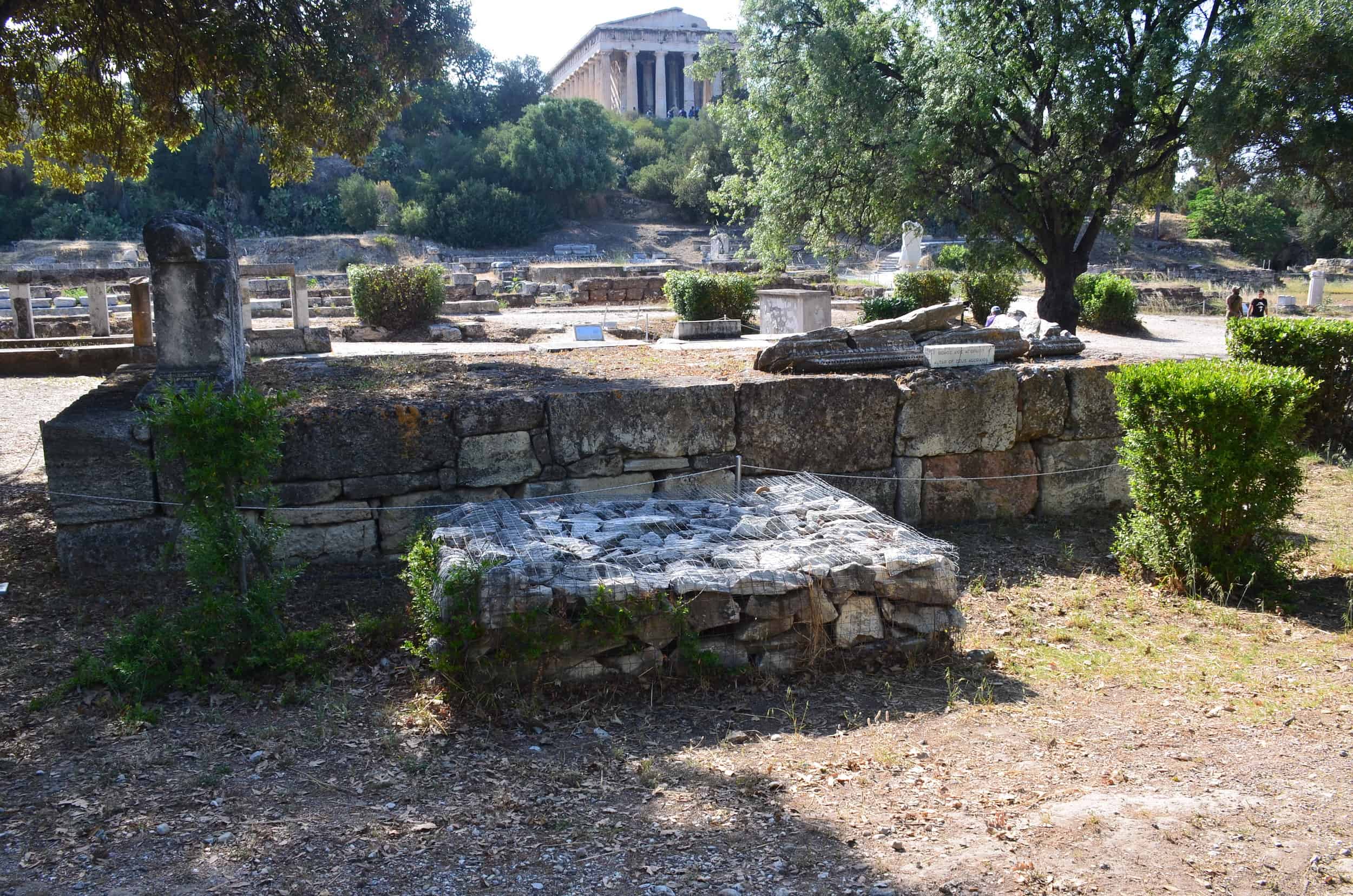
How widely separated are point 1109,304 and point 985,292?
8.37ft

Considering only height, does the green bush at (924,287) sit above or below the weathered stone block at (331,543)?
above

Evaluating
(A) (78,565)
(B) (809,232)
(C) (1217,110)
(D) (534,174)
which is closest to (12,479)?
(A) (78,565)

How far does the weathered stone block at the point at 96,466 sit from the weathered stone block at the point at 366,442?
68cm

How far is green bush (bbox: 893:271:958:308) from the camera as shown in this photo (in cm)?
1770

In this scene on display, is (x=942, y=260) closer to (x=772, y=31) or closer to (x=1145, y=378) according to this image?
(x=772, y=31)

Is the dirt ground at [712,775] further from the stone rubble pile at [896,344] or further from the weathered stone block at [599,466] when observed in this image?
the stone rubble pile at [896,344]

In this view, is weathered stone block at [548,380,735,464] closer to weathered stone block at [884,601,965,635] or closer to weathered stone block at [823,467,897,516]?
weathered stone block at [823,467,897,516]

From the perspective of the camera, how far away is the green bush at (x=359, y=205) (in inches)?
1783

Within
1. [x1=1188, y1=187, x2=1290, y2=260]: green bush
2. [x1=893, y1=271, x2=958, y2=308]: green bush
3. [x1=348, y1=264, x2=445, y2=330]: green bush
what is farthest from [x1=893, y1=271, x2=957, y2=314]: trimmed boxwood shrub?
[x1=1188, y1=187, x2=1290, y2=260]: green bush

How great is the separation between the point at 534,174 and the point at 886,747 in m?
48.8

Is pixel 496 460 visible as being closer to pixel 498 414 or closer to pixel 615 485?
pixel 498 414

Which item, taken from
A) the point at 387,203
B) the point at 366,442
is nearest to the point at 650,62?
the point at 387,203

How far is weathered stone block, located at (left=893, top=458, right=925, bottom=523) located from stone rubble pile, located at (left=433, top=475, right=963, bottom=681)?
130cm

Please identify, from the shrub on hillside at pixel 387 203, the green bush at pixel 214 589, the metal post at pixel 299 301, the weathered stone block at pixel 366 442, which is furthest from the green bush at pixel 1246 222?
the green bush at pixel 214 589
